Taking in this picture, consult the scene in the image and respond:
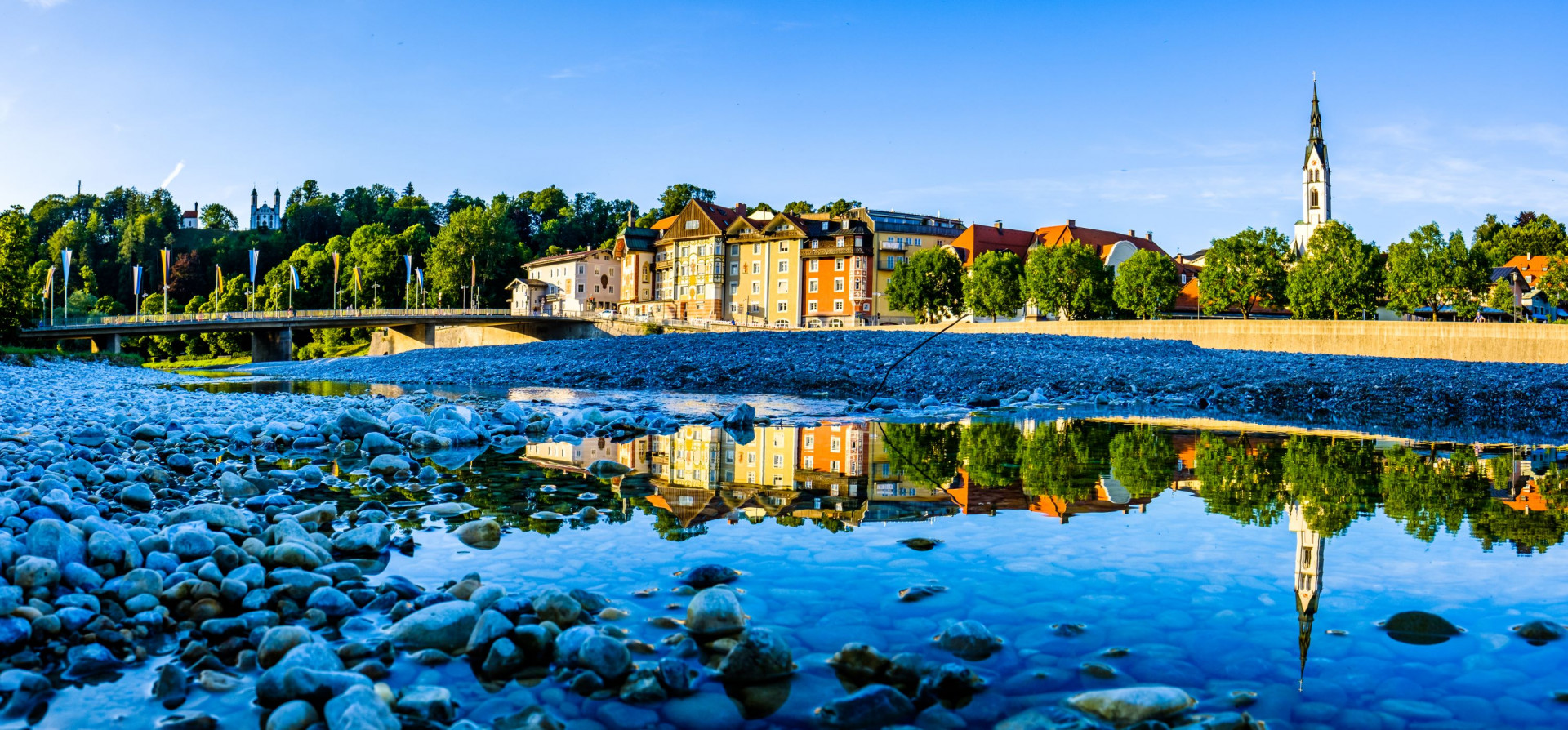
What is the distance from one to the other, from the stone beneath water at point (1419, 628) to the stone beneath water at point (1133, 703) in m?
1.30

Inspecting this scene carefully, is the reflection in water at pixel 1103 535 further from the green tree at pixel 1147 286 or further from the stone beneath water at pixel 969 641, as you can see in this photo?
the green tree at pixel 1147 286

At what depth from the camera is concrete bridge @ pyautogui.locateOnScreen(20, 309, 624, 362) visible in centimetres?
6419

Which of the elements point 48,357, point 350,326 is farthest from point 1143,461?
point 350,326

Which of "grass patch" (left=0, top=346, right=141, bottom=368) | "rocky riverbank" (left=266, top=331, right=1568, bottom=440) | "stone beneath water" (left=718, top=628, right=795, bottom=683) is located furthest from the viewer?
"grass patch" (left=0, top=346, right=141, bottom=368)

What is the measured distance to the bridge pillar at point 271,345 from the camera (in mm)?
75812

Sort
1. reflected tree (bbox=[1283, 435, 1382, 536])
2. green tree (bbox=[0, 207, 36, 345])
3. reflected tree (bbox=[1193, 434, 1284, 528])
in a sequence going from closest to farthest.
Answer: reflected tree (bbox=[1283, 435, 1382, 536]) < reflected tree (bbox=[1193, 434, 1284, 528]) < green tree (bbox=[0, 207, 36, 345])

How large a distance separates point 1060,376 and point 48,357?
48.1 metres

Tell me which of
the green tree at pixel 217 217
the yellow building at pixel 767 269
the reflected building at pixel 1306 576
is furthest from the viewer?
the green tree at pixel 217 217

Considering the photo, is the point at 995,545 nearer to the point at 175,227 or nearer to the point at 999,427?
the point at 999,427

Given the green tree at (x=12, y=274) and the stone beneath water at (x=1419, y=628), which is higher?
the green tree at (x=12, y=274)

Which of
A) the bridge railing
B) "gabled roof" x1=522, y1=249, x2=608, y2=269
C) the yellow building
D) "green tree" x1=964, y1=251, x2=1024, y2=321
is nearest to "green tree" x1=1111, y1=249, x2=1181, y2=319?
→ "green tree" x1=964, y1=251, x2=1024, y2=321

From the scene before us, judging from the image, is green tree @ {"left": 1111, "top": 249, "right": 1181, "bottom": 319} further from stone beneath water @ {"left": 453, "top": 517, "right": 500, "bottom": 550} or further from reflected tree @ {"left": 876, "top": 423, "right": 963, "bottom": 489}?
stone beneath water @ {"left": 453, "top": 517, "right": 500, "bottom": 550}

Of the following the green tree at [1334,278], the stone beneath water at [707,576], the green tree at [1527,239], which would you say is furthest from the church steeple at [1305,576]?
the green tree at [1527,239]

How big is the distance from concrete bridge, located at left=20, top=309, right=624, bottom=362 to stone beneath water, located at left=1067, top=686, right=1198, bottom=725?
70585mm
